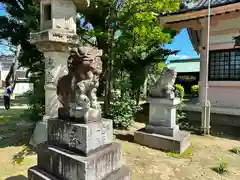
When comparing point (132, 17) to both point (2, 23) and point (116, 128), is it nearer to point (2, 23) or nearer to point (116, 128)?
point (116, 128)

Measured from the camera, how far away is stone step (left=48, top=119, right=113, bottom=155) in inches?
94.7

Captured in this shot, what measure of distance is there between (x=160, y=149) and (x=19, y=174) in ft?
10.8

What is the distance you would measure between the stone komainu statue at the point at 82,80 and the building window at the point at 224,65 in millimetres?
7065

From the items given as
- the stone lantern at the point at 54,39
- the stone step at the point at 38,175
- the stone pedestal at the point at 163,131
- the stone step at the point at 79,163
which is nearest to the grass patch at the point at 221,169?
the stone pedestal at the point at 163,131

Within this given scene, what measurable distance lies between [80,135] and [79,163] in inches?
13.0

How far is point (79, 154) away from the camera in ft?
8.07

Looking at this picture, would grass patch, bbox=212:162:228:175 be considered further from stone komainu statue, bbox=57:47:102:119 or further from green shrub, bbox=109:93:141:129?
green shrub, bbox=109:93:141:129

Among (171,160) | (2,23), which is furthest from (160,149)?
(2,23)

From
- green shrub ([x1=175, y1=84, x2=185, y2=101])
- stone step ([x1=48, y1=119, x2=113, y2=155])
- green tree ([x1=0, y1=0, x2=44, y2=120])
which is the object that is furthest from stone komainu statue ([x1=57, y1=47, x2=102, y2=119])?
green shrub ([x1=175, y1=84, x2=185, y2=101])

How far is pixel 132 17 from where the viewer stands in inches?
229

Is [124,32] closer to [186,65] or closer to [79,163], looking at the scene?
[79,163]

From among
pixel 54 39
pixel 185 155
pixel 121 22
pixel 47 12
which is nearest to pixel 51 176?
pixel 54 39

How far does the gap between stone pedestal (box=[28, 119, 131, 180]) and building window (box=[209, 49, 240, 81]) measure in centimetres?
683

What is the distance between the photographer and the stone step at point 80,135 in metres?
2.41
